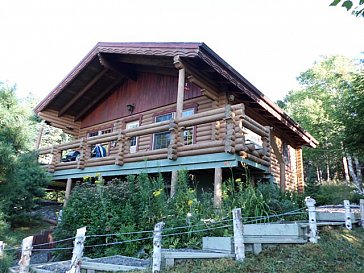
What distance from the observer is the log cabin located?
7.81 m

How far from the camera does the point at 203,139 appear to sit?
9953 millimetres

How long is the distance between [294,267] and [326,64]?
96.1 feet

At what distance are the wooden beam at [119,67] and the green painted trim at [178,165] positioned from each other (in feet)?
13.2

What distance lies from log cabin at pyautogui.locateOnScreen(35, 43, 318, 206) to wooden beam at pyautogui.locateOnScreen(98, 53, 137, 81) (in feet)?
0.13

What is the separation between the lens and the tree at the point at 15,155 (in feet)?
24.3

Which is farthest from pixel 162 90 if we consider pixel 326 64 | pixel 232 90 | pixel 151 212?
pixel 326 64

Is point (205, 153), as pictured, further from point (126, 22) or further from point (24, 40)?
point (24, 40)

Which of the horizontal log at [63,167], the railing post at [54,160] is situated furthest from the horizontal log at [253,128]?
the railing post at [54,160]

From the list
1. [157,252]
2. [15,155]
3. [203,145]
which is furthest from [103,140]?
[157,252]

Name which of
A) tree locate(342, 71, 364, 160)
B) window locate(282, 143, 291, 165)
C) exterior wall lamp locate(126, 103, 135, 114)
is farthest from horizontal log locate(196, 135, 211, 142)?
A: tree locate(342, 71, 364, 160)

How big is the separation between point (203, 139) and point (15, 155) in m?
5.36

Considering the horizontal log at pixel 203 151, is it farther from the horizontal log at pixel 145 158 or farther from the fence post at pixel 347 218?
the fence post at pixel 347 218

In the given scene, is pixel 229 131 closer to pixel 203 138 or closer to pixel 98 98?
pixel 203 138

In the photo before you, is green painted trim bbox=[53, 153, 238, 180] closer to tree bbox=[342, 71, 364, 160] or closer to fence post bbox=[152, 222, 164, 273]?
fence post bbox=[152, 222, 164, 273]
